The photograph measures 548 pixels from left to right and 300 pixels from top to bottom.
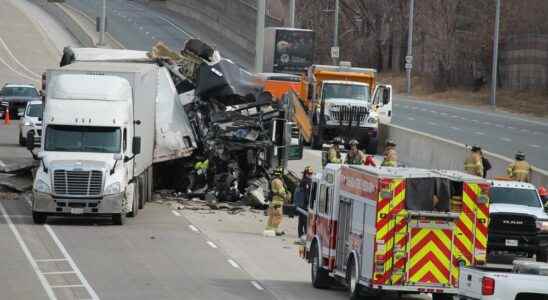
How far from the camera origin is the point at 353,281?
21516 millimetres

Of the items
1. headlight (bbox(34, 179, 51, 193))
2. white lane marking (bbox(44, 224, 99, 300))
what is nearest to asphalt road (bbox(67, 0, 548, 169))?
headlight (bbox(34, 179, 51, 193))

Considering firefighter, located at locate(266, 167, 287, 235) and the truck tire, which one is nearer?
firefighter, located at locate(266, 167, 287, 235)

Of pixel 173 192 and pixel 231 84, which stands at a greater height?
pixel 231 84

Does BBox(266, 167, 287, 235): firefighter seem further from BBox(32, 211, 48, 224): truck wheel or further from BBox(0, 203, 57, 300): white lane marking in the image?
BBox(0, 203, 57, 300): white lane marking

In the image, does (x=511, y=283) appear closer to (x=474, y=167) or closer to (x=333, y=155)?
(x=474, y=167)

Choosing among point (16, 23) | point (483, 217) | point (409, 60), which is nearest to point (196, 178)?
point (483, 217)

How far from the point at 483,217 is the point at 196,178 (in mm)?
19377

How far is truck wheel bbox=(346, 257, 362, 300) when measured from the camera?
2133 cm

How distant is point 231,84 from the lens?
42.1 meters

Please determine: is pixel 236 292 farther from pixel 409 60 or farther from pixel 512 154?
pixel 409 60

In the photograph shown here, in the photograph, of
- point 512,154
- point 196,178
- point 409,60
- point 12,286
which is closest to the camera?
point 12,286

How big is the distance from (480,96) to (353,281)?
73.1 metres

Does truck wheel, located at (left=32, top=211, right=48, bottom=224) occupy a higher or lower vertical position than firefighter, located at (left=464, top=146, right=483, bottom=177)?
lower

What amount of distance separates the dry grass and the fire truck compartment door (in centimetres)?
5891
